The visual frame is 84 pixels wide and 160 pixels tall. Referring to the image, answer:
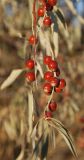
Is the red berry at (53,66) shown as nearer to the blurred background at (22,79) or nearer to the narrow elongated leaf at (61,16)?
the narrow elongated leaf at (61,16)

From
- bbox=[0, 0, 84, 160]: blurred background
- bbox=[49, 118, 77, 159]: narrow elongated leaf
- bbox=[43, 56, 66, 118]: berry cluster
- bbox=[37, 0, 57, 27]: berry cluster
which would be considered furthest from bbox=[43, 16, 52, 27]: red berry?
bbox=[0, 0, 84, 160]: blurred background

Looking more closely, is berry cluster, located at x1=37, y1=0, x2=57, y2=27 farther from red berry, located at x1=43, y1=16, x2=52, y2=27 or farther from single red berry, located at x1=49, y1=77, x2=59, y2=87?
single red berry, located at x1=49, y1=77, x2=59, y2=87

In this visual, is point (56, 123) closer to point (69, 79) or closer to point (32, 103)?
point (32, 103)

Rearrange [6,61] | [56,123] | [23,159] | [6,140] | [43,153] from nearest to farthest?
[56,123] → [43,153] → [23,159] → [6,140] → [6,61]

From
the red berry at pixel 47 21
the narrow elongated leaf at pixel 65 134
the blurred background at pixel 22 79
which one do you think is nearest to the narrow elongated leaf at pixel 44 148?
the narrow elongated leaf at pixel 65 134

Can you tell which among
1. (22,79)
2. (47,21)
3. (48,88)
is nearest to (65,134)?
(48,88)

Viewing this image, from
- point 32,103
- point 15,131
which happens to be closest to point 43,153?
point 32,103

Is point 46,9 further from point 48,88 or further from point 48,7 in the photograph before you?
point 48,88

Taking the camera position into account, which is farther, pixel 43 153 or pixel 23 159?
pixel 23 159

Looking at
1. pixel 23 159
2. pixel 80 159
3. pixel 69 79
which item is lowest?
pixel 80 159
